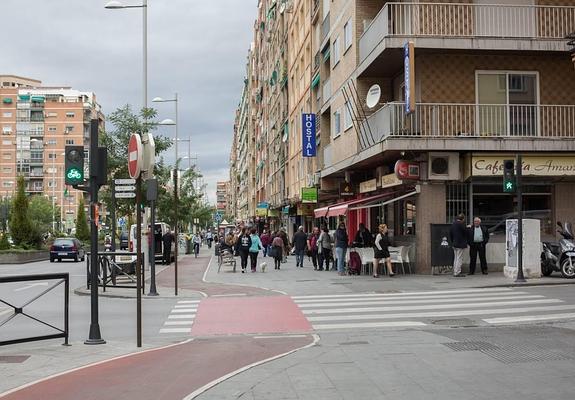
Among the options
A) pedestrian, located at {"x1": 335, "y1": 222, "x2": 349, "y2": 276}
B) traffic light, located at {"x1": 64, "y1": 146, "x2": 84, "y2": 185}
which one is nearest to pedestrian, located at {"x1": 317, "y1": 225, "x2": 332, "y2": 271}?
pedestrian, located at {"x1": 335, "y1": 222, "x2": 349, "y2": 276}

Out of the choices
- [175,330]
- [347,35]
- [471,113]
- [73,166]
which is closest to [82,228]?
[347,35]

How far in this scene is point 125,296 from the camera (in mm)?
18156

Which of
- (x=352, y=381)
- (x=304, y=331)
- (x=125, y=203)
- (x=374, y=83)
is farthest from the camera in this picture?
(x=125, y=203)

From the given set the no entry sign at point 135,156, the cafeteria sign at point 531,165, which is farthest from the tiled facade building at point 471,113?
the no entry sign at point 135,156

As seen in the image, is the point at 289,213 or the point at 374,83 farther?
the point at 289,213

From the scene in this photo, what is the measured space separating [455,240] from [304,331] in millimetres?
9732

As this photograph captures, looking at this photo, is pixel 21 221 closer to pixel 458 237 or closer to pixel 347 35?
pixel 347 35

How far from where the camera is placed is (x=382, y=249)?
21.5 meters

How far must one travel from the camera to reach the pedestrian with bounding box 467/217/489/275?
2094cm

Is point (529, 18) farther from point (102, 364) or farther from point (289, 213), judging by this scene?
point (289, 213)

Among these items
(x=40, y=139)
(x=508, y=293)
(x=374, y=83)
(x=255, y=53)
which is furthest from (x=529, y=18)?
(x=40, y=139)

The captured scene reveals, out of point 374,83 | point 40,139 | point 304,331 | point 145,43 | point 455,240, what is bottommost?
point 304,331

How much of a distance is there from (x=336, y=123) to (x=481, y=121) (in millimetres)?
9790

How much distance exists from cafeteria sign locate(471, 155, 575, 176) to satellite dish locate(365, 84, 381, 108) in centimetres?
402
